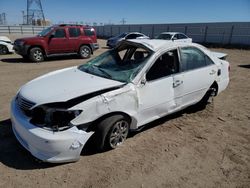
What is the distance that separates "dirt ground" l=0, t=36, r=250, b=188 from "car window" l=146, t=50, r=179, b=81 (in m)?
1.04

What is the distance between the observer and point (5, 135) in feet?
12.5

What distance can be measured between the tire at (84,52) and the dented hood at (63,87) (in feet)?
30.6

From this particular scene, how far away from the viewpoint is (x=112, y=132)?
3.29 m

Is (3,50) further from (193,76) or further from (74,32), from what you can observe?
(193,76)

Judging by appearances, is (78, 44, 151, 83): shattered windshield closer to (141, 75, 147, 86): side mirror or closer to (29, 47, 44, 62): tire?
(141, 75, 147, 86): side mirror

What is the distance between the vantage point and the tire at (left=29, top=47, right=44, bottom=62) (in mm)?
11344

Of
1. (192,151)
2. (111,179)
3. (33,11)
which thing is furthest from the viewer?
(33,11)

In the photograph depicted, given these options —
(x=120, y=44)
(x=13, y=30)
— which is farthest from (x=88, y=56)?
(x=13, y=30)

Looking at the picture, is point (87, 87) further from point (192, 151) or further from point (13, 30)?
point (13, 30)

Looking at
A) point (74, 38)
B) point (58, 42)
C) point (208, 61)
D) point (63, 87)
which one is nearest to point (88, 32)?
point (74, 38)

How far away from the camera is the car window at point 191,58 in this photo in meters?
4.20

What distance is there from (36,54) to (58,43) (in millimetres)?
1244

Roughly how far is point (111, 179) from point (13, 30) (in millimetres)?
34170

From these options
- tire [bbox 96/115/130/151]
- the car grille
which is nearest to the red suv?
the car grille
